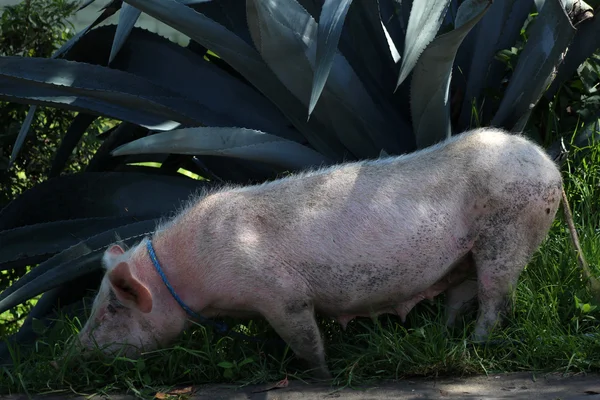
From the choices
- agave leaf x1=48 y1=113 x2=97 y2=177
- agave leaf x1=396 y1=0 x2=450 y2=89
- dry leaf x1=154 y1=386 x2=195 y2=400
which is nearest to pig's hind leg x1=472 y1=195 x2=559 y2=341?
agave leaf x1=396 y1=0 x2=450 y2=89

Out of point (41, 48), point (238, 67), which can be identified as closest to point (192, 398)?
point (238, 67)

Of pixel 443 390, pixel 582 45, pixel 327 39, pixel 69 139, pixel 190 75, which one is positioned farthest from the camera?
pixel 69 139

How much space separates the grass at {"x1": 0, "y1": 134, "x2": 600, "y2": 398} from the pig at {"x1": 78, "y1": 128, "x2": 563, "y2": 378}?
0.10 meters

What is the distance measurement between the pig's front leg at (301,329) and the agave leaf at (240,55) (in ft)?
3.02

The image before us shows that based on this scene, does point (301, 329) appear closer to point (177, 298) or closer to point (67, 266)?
point (177, 298)

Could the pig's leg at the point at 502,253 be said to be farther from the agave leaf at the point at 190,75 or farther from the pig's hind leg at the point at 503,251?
the agave leaf at the point at 190,75

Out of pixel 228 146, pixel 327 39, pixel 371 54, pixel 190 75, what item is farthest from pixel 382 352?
pixel 190 75

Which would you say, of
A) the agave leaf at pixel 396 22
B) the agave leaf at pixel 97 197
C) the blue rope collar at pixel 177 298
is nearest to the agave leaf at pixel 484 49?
the agave leaf at pixel 396 22

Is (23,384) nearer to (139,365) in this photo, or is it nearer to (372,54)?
(139,365)

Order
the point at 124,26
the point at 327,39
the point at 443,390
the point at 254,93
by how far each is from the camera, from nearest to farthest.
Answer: the point at 443,390 → the point at 327,39 → the point at 124,26 → the point at 254,93

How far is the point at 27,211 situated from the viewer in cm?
462

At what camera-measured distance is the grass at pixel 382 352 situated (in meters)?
3.53

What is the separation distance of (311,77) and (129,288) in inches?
48.3

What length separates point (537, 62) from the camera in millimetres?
4051
